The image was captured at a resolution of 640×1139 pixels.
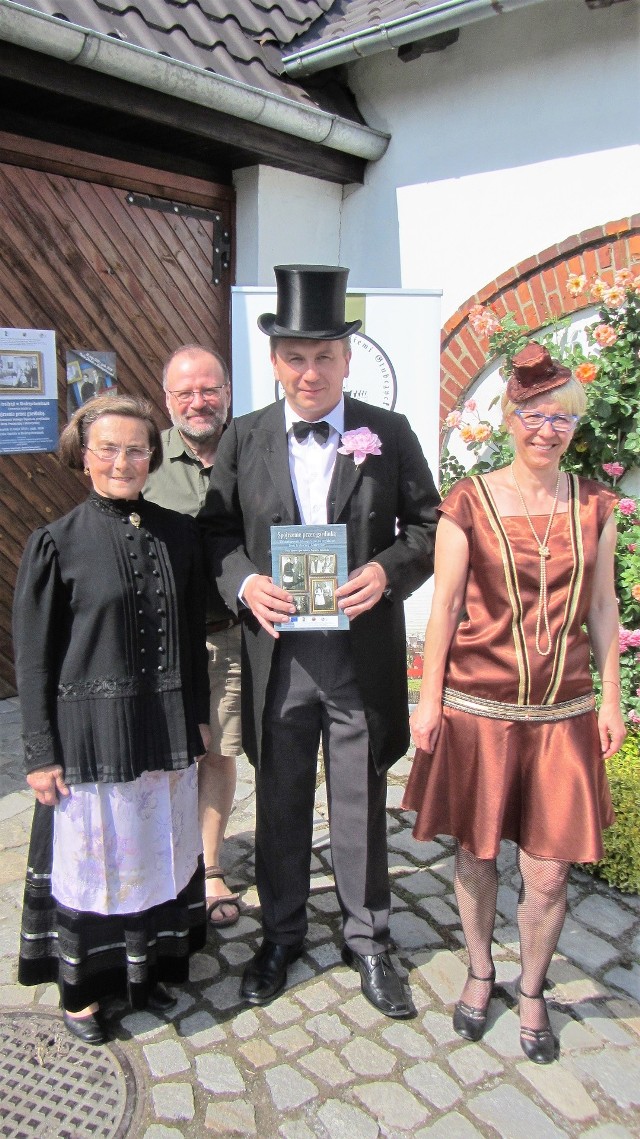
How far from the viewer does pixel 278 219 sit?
5594mm

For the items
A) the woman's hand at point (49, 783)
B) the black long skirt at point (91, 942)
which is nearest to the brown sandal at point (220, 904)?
the black long skirt at point (91, 942)

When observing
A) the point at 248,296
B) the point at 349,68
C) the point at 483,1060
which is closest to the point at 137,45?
the point at 248,296

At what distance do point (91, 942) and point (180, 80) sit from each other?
4.12 m

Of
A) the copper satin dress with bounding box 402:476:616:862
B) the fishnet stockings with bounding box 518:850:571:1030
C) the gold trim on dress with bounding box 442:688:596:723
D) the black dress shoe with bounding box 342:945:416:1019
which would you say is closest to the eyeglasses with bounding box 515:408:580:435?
the copper satin dress with bounding box 402:476:616:862

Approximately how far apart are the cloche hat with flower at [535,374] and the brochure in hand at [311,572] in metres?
0.61

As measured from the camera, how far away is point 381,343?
177 inches

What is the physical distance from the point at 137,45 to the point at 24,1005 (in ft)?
14.3

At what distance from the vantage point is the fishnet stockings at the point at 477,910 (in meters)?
2.50

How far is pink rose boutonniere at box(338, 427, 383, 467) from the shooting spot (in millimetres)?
2455

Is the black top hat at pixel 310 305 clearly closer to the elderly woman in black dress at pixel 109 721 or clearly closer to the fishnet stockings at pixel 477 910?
the elderly woman in black dress at pixel 109 721

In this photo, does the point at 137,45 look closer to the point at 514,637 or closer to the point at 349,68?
the point at 349,68

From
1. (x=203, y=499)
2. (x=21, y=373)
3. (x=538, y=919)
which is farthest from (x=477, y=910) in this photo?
(x=21, y=373)

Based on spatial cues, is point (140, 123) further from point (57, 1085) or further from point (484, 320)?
point (57, 1085)

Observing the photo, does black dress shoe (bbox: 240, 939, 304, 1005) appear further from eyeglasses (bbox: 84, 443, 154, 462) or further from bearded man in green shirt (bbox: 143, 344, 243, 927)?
eyeglasses (bbox: 84, 443, 154, 462)
